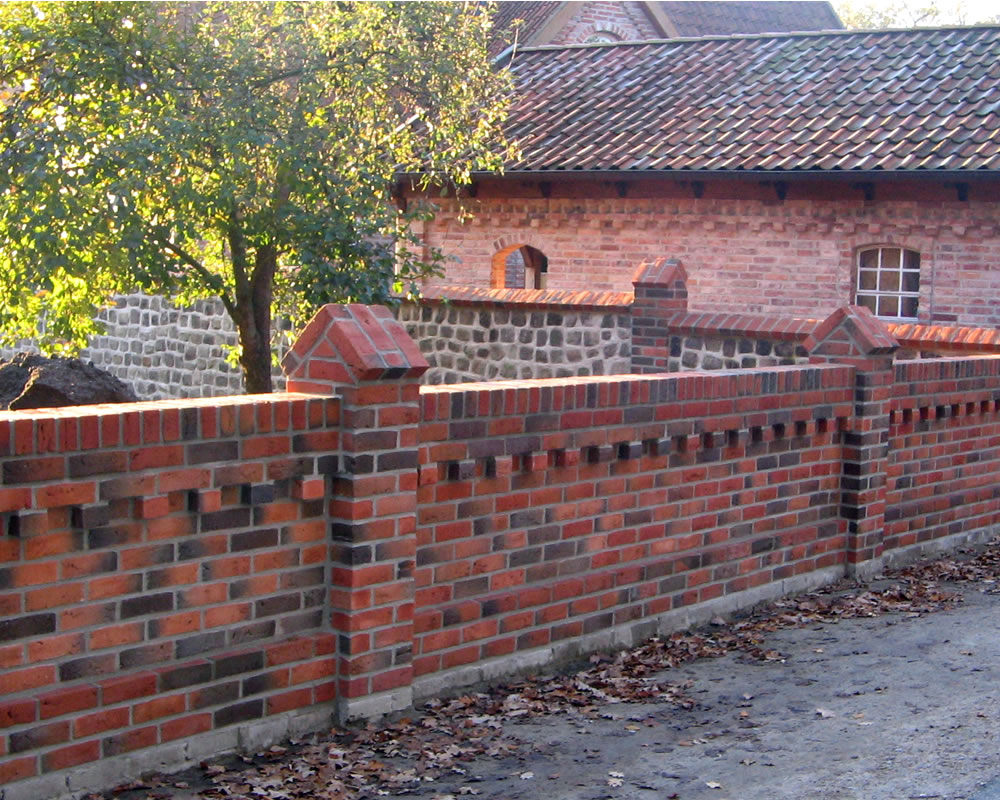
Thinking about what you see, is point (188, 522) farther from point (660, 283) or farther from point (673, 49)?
point (673, 49)

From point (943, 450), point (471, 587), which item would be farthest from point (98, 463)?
point (943, 450)

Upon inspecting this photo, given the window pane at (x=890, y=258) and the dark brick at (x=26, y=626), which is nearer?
the dark brick at (x=26, y=626)

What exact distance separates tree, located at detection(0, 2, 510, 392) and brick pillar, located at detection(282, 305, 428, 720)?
20.7 feet

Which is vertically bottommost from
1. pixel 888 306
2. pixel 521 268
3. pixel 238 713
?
pixel 238 713

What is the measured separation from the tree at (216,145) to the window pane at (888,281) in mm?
5314

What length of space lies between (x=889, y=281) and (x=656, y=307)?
5039mm

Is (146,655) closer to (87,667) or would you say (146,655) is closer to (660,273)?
(87,667)

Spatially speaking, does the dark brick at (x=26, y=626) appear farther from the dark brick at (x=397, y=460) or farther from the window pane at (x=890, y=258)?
the window pane at (x=890, y=258)

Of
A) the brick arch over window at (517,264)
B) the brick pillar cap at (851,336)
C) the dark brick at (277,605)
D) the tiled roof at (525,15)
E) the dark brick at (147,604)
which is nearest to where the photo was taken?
the dark brick at (147,604)

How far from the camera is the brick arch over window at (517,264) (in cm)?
1886

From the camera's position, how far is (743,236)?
16.5 m

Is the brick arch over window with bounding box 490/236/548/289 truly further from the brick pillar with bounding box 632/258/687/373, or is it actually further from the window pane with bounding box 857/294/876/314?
the brick pillar with bounding box 632/258/687/373

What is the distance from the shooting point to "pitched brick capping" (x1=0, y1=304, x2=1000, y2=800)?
4.36 metres

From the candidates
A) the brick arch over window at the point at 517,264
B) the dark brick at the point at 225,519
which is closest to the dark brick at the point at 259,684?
the dark brick at the point at 225,519
